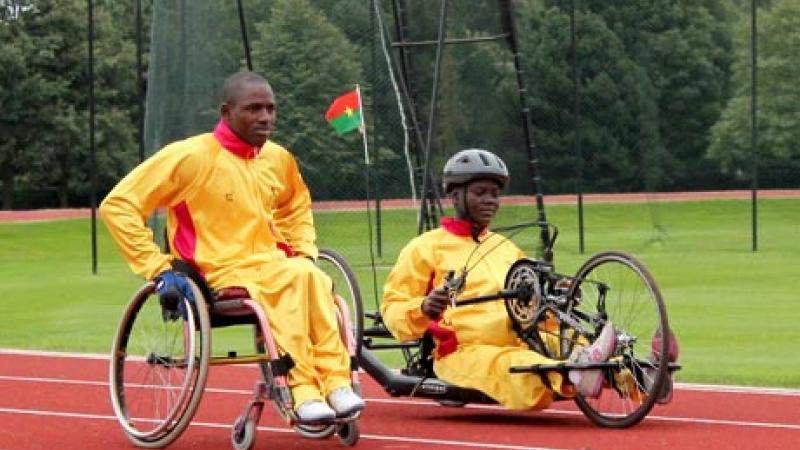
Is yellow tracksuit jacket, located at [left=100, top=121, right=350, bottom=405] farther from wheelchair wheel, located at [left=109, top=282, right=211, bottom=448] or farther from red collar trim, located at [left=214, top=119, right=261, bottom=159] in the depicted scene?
wheelchair wheel, located at [left=109, top=282, right=211, bottom=448]

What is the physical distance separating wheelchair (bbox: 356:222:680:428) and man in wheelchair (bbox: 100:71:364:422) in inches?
37.7

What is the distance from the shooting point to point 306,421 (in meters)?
7.74

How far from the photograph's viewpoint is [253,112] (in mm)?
8484

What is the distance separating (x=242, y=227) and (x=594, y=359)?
5.26 feet

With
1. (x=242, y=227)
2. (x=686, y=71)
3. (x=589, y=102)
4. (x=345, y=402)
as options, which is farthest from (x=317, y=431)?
(x=686, y=71)

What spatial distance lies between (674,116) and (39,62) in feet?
54.9

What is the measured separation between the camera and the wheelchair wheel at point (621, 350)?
841 cm

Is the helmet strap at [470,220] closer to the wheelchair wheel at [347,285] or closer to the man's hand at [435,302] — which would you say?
the man's hand at [435,302]

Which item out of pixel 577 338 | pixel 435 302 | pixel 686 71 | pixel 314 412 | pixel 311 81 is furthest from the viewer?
pixel 686 71

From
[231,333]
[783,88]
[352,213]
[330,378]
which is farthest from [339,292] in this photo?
[783,88]

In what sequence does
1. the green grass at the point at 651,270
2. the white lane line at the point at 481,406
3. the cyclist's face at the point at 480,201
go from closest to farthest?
the white lane line at the point at 481,406 < the cyclist's face at the point at 480,201 < the green grass at the point at 651,270

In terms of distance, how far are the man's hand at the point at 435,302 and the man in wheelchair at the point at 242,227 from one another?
607 mm

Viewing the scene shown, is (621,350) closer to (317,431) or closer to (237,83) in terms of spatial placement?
(317,431)

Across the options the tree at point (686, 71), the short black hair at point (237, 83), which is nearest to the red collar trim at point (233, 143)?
the short black hair at point (237, 83)
